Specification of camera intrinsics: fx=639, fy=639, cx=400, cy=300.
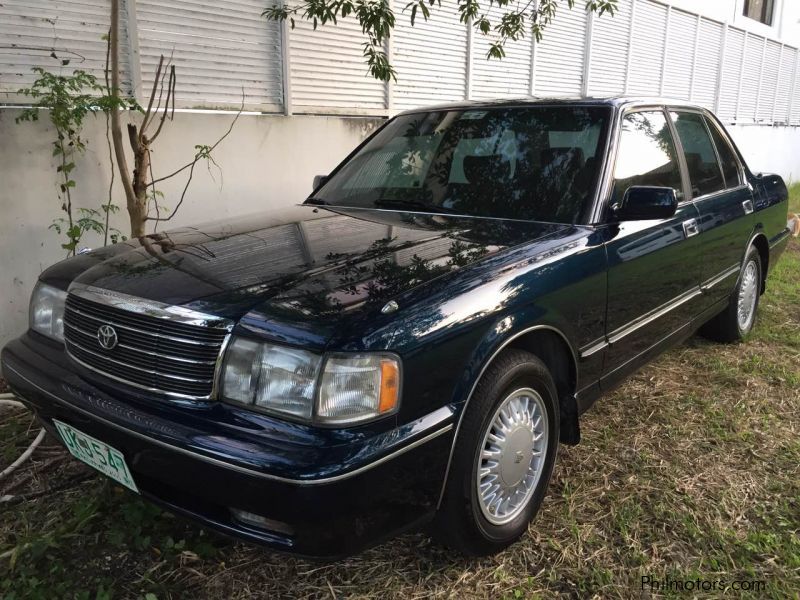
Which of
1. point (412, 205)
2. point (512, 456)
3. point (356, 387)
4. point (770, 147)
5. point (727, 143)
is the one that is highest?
point (770, 147)

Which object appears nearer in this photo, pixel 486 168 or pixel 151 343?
pixel 151 343

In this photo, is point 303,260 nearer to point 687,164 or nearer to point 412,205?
point 412,205

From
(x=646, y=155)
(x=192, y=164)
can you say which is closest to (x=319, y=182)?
(x=192, y=164)

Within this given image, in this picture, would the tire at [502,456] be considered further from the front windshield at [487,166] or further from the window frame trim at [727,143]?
the window frame trim at [727,143]

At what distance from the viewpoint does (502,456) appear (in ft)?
7.30

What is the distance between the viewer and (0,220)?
147 inches

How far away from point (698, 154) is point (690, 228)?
680 millimetres

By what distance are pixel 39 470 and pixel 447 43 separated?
18.2ft

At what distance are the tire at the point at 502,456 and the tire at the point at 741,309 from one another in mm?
2432

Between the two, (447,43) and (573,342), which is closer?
(573,342)

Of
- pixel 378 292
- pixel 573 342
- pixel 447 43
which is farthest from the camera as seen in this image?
pixel 447 43

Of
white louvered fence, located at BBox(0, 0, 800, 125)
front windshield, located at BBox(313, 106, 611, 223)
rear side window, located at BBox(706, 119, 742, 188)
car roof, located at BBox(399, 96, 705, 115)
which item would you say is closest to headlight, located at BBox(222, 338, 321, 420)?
front windshield, located at BBox(313, 106, 611, 223)

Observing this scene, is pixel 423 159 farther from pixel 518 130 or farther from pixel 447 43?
pixel 447 43

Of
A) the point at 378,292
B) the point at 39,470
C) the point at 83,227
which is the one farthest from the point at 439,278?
the point at 83,227
